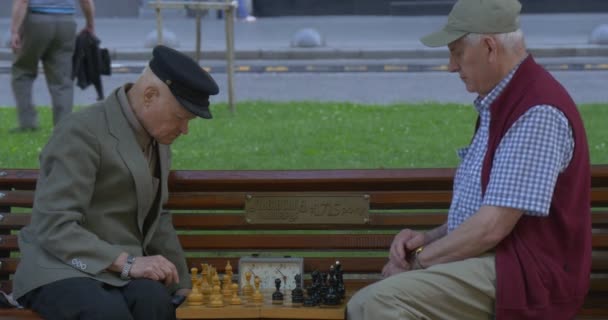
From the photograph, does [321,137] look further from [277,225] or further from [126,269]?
[126,269]

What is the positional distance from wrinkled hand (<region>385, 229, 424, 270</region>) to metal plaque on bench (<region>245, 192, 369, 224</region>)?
0.33 meters

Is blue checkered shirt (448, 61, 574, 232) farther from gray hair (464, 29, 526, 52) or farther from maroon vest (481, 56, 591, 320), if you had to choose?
gray hair (464, 29, 526, 52)

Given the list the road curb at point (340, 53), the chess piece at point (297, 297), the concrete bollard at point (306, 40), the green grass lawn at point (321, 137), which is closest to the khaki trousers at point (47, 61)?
the green grass lawn at point (321, 137)

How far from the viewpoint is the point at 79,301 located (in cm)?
414

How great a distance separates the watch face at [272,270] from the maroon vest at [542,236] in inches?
36.7

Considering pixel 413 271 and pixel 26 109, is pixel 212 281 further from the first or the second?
pixel 26 109

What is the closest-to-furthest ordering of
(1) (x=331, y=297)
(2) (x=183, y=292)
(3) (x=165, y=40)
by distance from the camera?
(1) (x=331, y=297)
(2) (x=183, y=292)
(3) (x=165, y=40)

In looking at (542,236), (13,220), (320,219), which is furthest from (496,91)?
(13,220)

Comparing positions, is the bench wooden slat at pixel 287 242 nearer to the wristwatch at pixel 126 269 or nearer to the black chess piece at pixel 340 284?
the black chess piece at pixel 340 284

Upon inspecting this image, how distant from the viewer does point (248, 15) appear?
24.8 m

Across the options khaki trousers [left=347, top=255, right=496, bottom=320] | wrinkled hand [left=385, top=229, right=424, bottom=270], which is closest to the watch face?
wrinkled hand [left=385, top=229, right=424, bottom=270]

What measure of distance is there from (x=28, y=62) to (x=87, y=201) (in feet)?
19.1

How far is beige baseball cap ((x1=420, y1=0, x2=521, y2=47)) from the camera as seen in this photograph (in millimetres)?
3992

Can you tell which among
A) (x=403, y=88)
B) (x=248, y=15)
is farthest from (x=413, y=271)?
(x=248, y=15)
